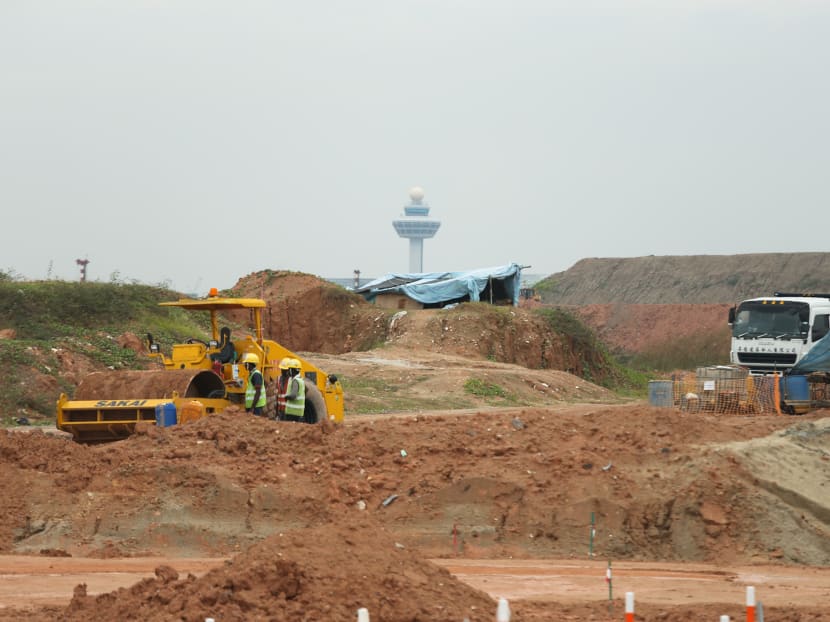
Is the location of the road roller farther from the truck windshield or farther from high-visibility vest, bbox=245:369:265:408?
the truck windshield

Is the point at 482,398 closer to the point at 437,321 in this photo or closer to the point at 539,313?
the point at 437,321

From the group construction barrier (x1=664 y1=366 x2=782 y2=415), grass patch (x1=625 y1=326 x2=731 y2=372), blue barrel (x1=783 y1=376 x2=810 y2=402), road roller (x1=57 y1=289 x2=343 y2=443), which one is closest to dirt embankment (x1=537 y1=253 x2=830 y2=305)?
grass patch (x1=625 y1=326 x2=731 y2=372)

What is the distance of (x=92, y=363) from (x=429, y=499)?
15.9m

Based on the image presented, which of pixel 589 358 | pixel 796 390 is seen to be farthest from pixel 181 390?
pixel 589 358

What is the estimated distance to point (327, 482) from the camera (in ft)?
53.6

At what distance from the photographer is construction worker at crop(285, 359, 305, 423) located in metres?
19.0

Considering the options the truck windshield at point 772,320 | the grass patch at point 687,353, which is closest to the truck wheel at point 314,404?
the truck windshield at point 772,320

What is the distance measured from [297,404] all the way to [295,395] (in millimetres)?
160

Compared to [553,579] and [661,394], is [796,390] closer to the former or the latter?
[661,394]

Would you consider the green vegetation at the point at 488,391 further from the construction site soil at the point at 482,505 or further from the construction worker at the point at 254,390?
the construction worker at the point at 254,390

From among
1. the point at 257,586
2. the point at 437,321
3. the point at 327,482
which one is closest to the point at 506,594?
the point at 257,586

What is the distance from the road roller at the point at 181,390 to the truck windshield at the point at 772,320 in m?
14.9

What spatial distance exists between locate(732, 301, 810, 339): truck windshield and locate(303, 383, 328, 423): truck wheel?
15035 millimetres

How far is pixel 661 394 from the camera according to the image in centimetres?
2791
